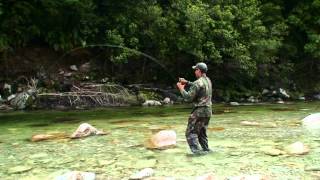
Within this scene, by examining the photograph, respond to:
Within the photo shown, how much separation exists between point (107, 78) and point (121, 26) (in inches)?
85.9

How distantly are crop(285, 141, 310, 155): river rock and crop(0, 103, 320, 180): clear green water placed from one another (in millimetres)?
123

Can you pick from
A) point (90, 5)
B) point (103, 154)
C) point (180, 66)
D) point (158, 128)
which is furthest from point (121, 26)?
point (103, 154)

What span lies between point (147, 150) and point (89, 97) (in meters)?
9.91

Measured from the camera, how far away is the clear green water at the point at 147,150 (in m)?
8.70

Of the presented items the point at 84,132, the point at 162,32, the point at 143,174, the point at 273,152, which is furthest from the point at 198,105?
the point at 162,32

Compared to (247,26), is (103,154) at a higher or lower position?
lower

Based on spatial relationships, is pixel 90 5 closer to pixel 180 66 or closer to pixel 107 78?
pixel 107 78

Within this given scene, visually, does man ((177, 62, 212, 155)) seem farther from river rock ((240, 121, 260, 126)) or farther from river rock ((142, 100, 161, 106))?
river rock ((142, 100, 161, 106))

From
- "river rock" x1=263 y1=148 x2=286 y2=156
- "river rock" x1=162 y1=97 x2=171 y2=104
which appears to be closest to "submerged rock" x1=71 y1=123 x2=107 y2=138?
"river rock" x1=263 y1=148 x2=286 y2=156

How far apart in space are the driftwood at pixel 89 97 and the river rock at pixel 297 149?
10.7 meters

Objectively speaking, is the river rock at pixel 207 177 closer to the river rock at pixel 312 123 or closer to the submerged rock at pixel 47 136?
the submerged rock at pixel 47 136

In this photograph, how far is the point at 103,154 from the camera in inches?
398

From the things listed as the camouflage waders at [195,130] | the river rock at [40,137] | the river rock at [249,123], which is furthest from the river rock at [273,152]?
the river rock at [40,137]

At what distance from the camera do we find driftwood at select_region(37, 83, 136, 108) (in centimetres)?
1952
